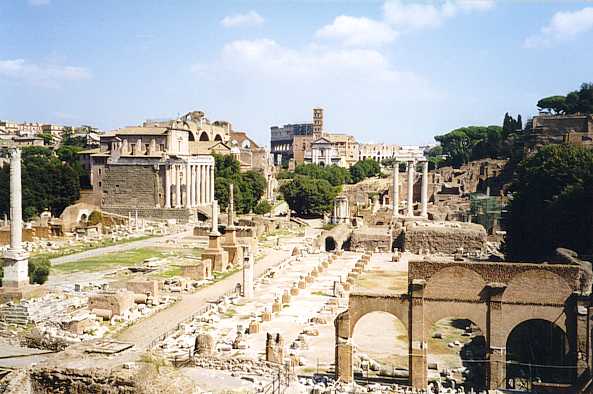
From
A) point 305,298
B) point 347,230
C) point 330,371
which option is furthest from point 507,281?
point 347,230

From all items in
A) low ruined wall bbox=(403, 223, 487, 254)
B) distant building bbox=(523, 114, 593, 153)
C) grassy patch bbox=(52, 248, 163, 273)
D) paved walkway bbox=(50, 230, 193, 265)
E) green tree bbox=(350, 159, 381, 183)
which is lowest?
grassy patch bbox=(52, 248, 163, 273)

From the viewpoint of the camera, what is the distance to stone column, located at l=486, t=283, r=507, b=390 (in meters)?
16.7

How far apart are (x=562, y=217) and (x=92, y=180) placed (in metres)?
48.4

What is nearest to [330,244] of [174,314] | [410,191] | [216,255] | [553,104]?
[410,191]

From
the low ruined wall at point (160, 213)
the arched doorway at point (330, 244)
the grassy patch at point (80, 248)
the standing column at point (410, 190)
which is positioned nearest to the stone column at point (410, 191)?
the standing column at point (410, 190)

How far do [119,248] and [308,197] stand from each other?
28.8 m

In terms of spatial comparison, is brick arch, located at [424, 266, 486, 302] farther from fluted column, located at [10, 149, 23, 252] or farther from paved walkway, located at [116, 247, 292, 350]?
fluted column, located at [10, 149, 23, 252]

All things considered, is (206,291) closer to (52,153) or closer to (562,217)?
(562,217)

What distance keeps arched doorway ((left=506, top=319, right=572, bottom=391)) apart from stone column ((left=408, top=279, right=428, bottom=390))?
259cm

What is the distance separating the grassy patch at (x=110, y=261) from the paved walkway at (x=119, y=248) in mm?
892

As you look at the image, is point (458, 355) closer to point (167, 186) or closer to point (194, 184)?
point (167, 186)

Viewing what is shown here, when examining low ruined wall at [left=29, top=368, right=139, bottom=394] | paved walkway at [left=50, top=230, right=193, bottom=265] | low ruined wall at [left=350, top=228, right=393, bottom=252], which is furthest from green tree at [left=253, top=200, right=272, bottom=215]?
low ruined wall at [left=29, top=368, right=139, bottom=394]

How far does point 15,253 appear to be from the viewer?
2753 centimetres

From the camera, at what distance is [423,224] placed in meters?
46.4
